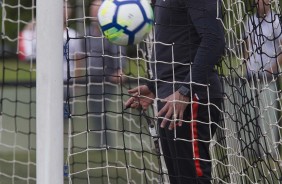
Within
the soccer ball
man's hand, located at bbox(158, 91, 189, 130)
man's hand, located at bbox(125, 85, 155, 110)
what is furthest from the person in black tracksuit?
the soccer ball

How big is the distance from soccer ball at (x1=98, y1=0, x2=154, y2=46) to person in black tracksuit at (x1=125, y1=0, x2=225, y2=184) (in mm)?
342

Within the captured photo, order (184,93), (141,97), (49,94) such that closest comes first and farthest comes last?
(49,94) < (184,93) < (141,97)

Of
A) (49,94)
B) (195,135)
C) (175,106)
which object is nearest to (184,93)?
(175,106)

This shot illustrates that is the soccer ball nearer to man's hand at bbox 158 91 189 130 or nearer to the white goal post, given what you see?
the white goal post

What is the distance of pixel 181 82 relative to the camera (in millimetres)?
4145

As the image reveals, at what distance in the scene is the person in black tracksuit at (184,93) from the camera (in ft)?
13.5

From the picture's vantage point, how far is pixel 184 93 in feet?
13.4

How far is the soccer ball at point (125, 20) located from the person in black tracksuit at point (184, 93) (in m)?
0.34

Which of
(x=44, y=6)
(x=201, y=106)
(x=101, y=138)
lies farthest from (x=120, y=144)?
(x=44, y=6)

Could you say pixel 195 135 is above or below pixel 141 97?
below

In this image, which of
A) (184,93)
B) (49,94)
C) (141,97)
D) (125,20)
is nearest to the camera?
(49,94)

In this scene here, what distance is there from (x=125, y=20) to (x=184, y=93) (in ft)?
1.78

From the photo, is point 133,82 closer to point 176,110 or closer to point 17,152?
point 17,152

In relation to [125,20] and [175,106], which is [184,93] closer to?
[175,106]
